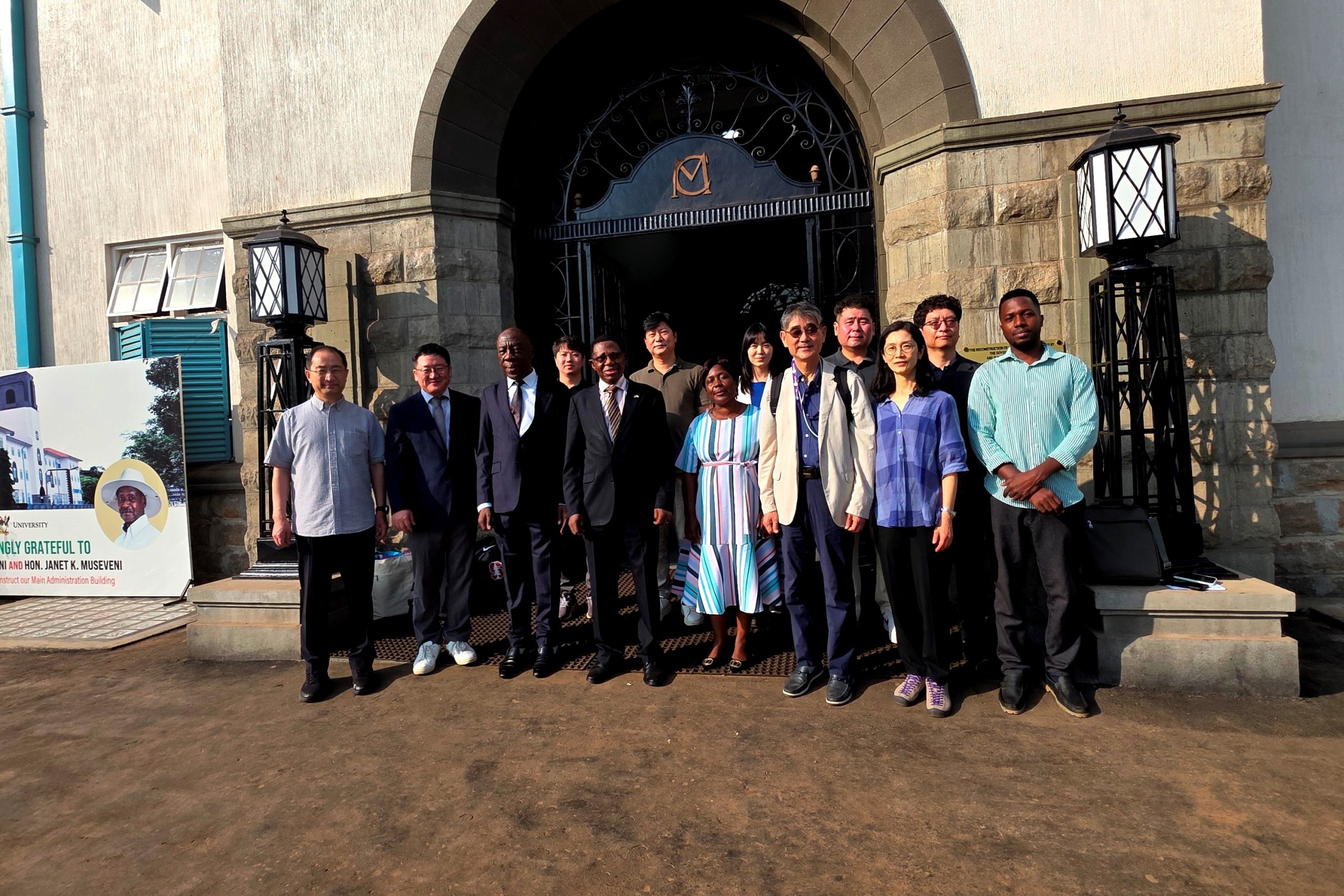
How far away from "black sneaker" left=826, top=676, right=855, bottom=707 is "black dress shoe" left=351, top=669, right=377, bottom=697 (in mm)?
2417

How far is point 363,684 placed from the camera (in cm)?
401

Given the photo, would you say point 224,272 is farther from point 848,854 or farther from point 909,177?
point 848,854

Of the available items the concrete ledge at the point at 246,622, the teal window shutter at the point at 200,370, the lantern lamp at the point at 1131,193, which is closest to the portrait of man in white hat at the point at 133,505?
the teal window shutter at the point at 200,370

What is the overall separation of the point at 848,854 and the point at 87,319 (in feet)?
28.2

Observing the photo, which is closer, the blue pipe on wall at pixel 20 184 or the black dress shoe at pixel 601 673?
the black dress shoe at pixel 601 673

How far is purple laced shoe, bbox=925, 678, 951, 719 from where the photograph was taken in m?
3.38

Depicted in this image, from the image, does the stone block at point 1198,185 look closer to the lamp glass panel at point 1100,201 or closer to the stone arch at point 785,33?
the lamp glass panel at point 1100,201

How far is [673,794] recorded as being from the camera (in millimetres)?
2826

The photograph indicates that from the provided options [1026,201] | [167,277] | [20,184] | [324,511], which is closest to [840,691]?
[324,511]

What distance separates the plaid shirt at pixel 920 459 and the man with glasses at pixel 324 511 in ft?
9.15

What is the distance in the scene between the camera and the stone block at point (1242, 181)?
4586 millimetres

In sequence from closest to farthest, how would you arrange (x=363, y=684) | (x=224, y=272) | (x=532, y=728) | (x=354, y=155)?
(x=532, y=728)
(x=363, y=684)
(x=354, y=155)
(x=224, y=272)

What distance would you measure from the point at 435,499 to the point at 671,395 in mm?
1552

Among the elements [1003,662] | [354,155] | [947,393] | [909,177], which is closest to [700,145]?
[909,177]
